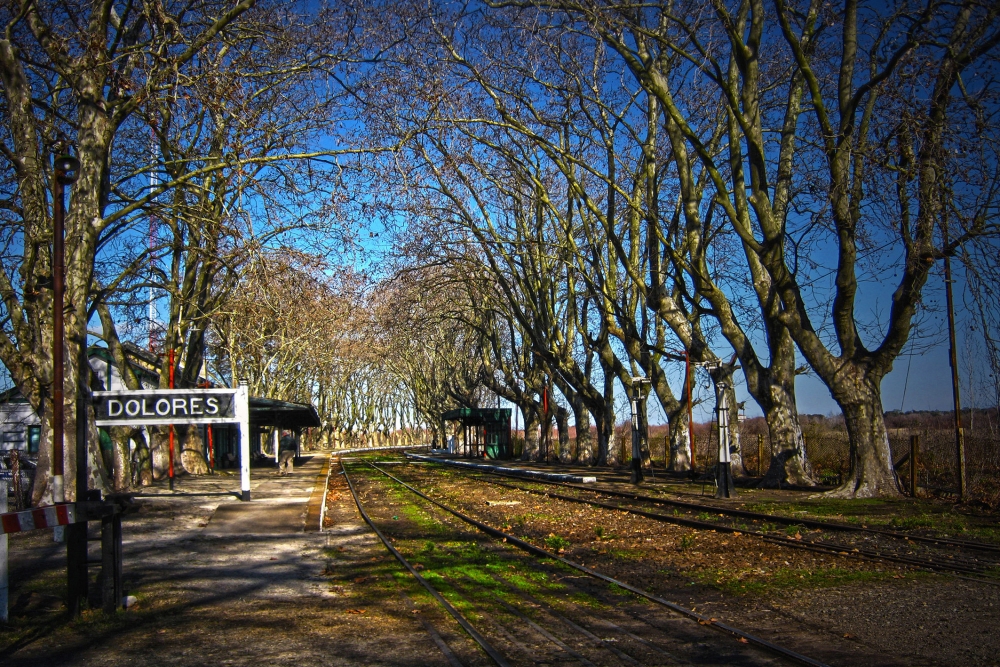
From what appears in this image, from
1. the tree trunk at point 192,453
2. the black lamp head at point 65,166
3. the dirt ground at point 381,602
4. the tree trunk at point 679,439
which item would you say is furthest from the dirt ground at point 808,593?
the tree trunk at point 192,453

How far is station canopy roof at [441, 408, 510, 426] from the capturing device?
4881 centimetres

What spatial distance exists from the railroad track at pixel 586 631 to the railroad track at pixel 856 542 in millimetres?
3004

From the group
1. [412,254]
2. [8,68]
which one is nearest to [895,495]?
[8,68]

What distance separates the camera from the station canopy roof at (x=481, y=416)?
48.8m

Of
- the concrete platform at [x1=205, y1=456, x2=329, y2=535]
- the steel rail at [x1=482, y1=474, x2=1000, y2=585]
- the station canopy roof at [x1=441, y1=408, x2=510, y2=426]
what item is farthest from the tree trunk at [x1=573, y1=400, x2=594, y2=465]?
the steel rail at [x1=482, y1=474, x2=1000, y2=585]

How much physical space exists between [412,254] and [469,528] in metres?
17.9

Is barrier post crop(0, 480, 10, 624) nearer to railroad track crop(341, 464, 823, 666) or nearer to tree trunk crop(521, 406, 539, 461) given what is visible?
railroad track crop(341, 464, 823, 666)

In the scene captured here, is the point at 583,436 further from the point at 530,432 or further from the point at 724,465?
the point at 724,465

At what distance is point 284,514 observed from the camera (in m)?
16.3

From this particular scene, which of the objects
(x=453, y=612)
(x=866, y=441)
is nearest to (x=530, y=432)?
(x=866, y=441)

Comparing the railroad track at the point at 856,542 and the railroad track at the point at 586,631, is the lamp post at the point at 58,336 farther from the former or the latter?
the railroad track at the point at 856,542

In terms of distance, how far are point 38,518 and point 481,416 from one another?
4321 cm

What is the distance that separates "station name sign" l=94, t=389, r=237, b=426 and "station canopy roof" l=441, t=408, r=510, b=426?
34377 mm

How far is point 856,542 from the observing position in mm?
10203
